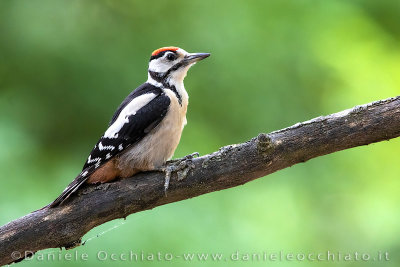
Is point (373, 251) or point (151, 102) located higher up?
point (151, 102)

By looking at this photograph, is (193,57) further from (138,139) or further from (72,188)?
(72,188)

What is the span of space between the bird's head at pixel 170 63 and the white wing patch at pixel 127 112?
24 centimetres

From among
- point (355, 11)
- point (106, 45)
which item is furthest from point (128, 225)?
point (355, 11)

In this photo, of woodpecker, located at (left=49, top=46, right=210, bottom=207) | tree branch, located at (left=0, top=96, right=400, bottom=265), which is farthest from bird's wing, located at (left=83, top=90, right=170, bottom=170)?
tree branch, located at (left=0, top=96, right=400, bottom=265)

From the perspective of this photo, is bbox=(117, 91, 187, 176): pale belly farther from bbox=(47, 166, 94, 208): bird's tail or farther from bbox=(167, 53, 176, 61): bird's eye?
bbox=(167, 53, 176, 61): bird's eye

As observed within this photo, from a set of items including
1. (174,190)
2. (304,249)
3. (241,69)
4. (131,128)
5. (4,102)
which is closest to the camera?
(174,190)

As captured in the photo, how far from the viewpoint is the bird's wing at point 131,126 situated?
3.01 m

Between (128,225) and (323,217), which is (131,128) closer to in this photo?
(128,225)

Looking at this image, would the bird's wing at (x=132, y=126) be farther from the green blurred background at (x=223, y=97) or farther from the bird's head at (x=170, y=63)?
the green blurred background at (x=223, y=97)

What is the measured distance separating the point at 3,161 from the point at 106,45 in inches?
43.1

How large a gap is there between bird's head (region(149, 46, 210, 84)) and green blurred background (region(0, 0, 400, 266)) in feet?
2.22

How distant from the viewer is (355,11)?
4.39 m

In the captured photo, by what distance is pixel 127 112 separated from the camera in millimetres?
3078

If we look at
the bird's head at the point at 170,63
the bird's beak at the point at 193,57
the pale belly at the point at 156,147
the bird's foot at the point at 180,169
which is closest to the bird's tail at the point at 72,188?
the pale belly at the point at 156,147
